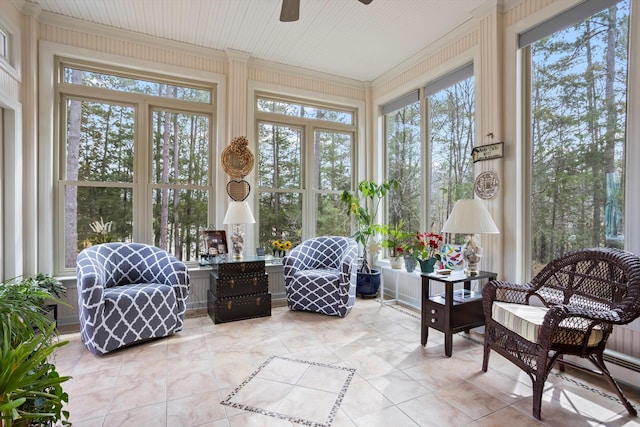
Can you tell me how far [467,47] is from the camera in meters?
3.56

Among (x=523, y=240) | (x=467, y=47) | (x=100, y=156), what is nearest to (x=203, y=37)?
(x=100, y=156)

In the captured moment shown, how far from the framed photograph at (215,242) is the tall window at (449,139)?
8.46 feet

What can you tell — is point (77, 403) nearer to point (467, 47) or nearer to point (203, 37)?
point (203, 37)

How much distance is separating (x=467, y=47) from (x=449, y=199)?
166 cm

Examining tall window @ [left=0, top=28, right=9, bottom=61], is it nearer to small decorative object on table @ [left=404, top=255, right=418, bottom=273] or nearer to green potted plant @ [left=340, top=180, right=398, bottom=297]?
green potted plant @ [left=340, top=180, right=398, bottom=297]

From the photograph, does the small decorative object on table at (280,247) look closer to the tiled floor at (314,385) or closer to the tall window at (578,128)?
the tiled floor at (314,385)

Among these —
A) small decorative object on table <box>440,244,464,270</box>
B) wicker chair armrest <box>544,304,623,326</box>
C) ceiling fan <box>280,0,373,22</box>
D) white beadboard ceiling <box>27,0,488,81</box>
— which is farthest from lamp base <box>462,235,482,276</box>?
white beadboard ceiling <box>27,0,488,81</box>

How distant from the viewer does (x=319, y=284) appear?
3.82m

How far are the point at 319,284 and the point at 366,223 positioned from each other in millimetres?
1374

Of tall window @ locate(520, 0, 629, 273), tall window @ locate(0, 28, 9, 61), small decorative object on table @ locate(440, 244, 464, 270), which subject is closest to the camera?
tall window @ locate(520, 0, 629, 273)

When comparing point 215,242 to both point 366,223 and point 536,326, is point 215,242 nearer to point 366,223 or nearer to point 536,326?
point 366,223

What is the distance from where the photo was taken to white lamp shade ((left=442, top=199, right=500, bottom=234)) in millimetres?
2783

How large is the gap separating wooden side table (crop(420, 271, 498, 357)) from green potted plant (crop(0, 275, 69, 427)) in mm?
2577

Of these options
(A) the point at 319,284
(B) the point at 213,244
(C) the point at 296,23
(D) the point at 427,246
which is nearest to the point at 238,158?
(B) the point at 213,244
